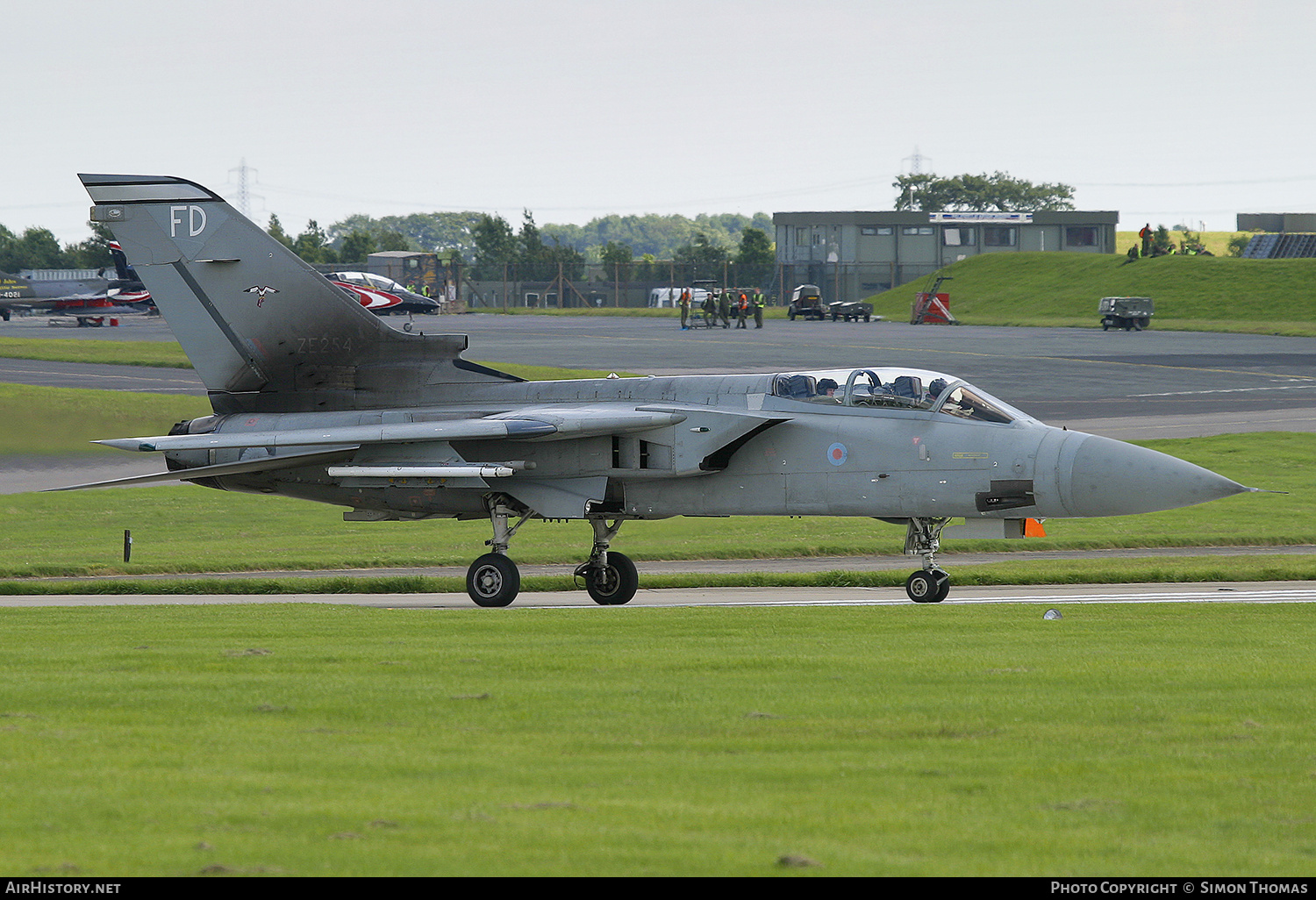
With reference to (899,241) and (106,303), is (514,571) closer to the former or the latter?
(106,303)

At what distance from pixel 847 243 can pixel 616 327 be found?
184 ft

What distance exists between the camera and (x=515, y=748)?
8.46m

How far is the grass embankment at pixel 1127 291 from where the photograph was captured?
9318 centimetres

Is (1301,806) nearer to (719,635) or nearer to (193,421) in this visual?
(719,635)

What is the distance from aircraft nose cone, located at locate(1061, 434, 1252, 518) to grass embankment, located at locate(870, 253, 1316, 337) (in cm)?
6920

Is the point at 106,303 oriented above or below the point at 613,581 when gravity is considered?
above

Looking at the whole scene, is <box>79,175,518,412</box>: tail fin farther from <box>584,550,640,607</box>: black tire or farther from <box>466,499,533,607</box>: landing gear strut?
<box>584,550,640,607</box>: black tire

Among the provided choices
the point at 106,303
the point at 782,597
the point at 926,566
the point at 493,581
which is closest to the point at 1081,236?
the point at 106,303

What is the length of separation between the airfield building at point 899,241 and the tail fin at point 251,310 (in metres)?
114

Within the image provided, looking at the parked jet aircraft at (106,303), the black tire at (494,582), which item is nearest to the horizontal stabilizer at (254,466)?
the black tire at (494,582)

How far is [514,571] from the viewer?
19406 mm

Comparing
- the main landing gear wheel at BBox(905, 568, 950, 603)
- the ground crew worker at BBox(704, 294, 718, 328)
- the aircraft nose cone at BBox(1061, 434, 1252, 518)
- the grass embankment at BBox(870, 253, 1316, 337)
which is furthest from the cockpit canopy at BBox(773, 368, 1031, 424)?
the grass embankment at BBox(870, 253, 1316, 337)

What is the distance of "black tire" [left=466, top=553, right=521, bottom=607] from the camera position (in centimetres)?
1922

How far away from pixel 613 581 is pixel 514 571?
1660 millimetres
